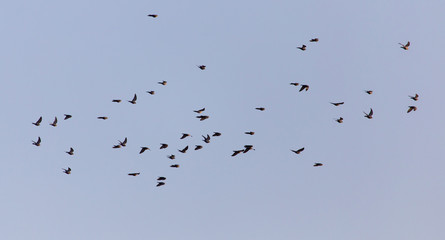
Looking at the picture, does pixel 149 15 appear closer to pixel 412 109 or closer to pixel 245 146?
pixel 245 146

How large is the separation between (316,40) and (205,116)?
1453cm

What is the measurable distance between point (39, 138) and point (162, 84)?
1643 cm

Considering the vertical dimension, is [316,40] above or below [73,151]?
above

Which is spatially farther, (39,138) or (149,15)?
(39,138)

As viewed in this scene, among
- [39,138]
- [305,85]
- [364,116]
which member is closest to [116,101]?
[39,138]

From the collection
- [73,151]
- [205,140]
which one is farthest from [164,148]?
[73,151]

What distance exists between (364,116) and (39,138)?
121 feet

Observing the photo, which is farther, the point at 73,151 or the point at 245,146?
the point at 73,151

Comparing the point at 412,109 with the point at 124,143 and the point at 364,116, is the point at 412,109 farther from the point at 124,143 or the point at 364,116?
the point at 124,143

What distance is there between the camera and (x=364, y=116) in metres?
101

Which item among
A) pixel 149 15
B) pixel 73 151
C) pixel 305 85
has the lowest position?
pixel 73 151

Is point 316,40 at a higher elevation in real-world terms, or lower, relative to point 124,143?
higher

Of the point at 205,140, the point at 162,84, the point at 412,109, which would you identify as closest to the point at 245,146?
the point at 205,140

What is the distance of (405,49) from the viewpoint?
99.0 metres
